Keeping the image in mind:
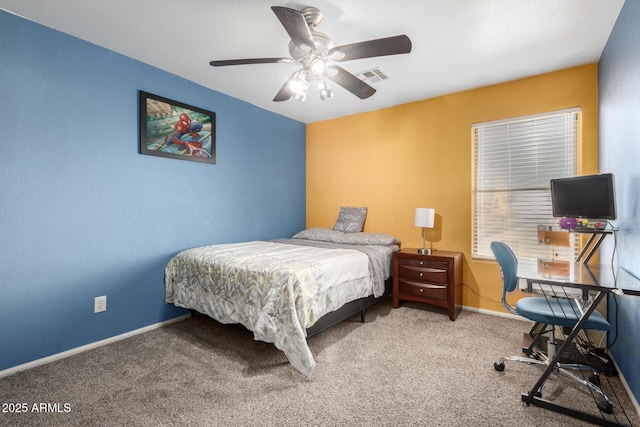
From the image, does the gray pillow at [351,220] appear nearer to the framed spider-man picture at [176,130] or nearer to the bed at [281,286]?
the bed at [281,286]

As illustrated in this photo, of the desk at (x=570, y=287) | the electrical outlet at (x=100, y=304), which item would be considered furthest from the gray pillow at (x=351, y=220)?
the electrical outlet at (x=100, y=304)

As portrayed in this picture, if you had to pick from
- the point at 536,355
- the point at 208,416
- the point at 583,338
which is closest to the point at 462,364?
the point at 536,355

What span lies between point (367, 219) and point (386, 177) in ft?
2.11

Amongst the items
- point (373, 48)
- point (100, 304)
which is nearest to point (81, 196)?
point (100, 304)

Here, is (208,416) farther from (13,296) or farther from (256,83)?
(256,83)

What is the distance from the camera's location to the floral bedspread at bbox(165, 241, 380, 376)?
83.4 inches

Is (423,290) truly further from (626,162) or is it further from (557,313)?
(626,162)

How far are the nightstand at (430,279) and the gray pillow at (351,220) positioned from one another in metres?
0.84

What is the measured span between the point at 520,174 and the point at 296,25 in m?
2.77

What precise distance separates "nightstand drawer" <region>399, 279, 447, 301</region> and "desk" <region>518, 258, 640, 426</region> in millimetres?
1231

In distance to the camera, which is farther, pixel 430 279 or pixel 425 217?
pixel 425 217

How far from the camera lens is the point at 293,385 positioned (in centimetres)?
197

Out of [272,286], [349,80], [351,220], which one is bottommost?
[272,286]

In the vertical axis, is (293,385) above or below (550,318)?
below
